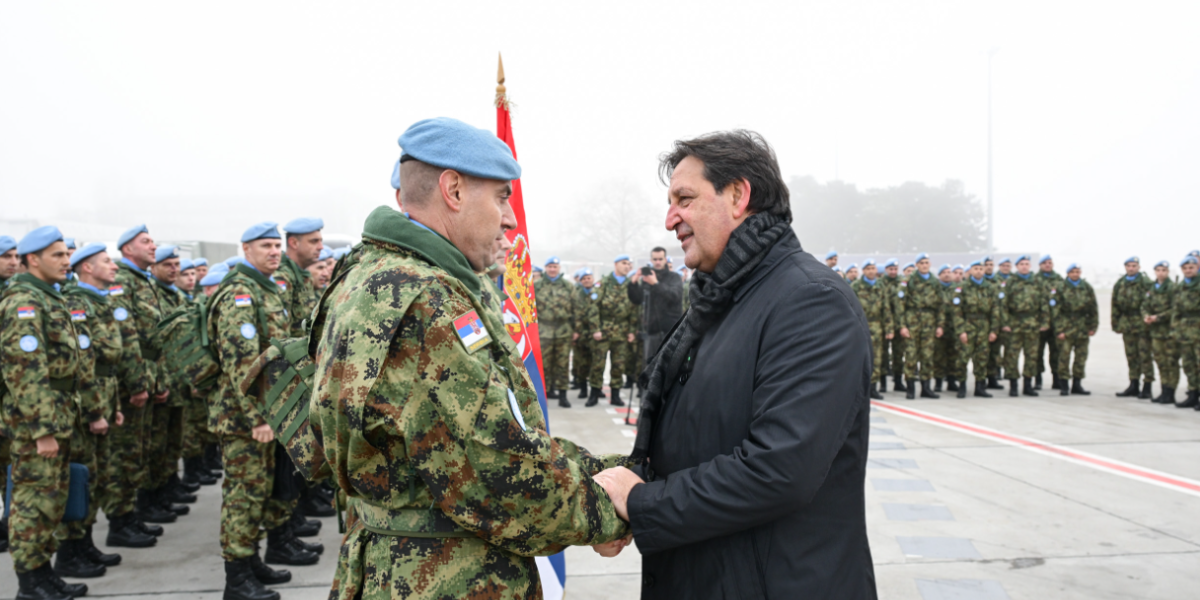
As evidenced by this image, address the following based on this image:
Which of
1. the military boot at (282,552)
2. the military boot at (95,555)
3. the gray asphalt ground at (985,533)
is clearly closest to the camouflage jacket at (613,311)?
the gray asphalt ground at (985,533)

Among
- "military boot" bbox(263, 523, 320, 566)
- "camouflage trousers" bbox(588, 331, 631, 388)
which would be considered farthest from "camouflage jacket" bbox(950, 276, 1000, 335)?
"military boot" bbox(263, 523, 320, 566)

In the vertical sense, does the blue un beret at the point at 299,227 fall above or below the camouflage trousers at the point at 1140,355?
above

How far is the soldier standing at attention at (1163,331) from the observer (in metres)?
9.97

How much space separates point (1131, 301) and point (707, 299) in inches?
475

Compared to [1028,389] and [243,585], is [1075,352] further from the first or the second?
[243,585]

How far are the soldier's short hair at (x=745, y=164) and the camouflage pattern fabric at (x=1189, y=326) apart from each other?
10869 millimetres

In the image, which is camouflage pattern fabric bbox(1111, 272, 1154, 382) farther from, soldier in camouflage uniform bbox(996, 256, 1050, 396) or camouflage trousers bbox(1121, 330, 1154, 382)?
soldier in camouflage uniform bbox(996, 256, 1050, 396)

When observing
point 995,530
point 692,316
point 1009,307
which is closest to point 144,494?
point 692,316

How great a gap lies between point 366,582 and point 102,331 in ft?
14.2

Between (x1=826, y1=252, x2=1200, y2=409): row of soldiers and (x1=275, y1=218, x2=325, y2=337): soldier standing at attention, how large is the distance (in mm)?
8289

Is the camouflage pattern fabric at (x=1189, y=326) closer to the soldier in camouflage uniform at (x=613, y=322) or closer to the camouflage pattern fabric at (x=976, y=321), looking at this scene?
the camouflage pattern fabric at (x=976, y=321)

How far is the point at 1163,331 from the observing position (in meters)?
10.1

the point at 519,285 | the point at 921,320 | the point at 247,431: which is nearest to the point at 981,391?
the point at 921,320

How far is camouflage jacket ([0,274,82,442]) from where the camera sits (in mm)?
3846
